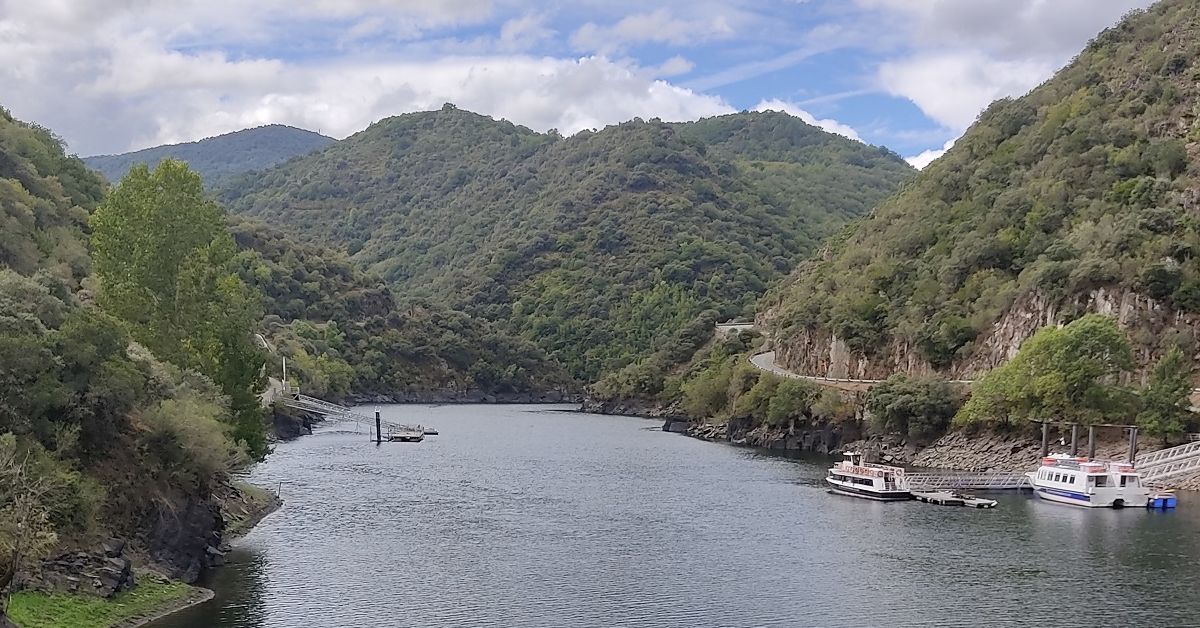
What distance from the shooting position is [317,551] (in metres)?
54.5

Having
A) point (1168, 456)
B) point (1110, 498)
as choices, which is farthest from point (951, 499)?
point (1168, 456)

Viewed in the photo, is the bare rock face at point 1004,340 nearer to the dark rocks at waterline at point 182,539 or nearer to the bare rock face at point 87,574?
the dark rocks at waterline at point 182,539

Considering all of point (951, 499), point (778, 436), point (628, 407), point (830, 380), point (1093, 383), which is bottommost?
point (951, 499)

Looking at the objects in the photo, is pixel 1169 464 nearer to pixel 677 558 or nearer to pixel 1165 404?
pixel 1165 404

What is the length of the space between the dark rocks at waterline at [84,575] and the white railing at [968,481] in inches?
1980

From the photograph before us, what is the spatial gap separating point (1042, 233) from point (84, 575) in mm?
90273

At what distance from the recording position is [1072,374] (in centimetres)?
8362

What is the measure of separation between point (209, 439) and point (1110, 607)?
34.7m

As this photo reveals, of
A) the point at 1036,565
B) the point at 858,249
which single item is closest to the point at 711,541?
the point at 1036,565

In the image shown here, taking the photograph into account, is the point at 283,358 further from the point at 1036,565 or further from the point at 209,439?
the point at 1036,565

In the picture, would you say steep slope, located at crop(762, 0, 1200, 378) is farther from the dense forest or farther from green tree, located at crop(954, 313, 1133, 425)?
the dense forest

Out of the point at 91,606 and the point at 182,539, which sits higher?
the point at 182,539

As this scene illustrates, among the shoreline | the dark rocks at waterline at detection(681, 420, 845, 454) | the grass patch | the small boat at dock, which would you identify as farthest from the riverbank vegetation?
the grass patch

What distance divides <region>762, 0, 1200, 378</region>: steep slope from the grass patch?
71.9 meters
